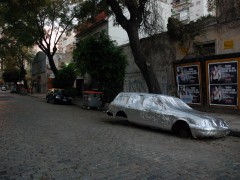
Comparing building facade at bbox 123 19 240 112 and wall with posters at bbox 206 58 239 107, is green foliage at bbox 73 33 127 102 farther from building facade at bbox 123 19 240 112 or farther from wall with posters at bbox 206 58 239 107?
wall with posters at bbox 206 58 239 107

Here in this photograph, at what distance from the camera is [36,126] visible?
1192cm

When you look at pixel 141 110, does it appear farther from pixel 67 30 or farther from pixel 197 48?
pixel 67 30

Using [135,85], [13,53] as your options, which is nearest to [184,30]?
[135,85]

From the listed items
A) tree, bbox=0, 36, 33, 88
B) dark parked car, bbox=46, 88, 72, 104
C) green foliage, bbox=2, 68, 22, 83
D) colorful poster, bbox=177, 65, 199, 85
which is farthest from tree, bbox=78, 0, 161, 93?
green foliage, bbox=2, 68, 22, 83

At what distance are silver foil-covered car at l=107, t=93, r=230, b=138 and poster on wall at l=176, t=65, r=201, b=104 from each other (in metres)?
6.49

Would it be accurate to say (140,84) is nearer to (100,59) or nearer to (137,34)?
(100,59)

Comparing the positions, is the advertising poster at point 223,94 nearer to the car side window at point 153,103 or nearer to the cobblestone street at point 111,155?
the cobblestone street at point 111,155

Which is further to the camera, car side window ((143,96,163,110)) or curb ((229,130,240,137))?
car side window ((143,96,163,110))

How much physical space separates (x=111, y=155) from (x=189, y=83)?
41.1 feet

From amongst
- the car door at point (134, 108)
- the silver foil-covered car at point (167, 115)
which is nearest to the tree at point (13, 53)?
the silver foil-covered car at point (167, 115)

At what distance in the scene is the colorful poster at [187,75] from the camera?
59.9 ft

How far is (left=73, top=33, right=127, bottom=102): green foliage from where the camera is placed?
2203cm

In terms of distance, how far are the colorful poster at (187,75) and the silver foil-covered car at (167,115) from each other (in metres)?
6.51

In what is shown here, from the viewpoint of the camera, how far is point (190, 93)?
18.7m
